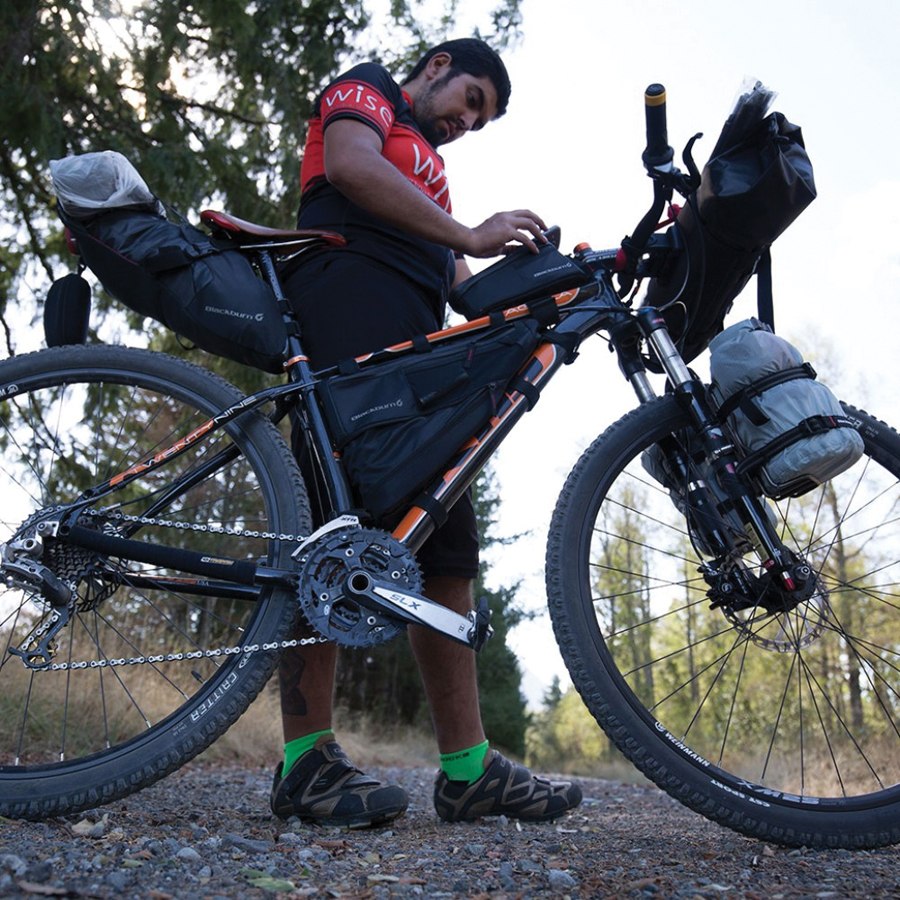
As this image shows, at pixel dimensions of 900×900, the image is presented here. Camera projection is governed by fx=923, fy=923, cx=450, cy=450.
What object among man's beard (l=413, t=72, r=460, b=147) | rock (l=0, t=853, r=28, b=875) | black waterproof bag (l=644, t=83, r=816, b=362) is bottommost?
rock (l=0, t=853, r=28, b=875)

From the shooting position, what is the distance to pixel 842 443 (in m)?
2.02

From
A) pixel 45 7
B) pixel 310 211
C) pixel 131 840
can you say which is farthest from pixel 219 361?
pixel 131 840

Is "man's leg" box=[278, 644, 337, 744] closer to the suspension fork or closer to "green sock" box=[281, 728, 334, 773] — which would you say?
"green sock" box=[281, 728, 334, 773]

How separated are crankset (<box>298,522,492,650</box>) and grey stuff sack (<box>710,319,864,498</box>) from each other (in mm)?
788

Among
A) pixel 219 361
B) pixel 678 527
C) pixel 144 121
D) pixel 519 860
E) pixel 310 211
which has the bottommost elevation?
pixel 519 860

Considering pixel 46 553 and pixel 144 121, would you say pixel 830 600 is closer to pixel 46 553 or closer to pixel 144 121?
pixel 46 553

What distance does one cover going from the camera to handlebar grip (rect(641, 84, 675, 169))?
2.16m

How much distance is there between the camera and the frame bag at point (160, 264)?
2150 millimetres

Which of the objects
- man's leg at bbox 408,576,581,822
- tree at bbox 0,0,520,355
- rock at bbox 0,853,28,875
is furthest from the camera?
tree at bbox 0,0,520,355

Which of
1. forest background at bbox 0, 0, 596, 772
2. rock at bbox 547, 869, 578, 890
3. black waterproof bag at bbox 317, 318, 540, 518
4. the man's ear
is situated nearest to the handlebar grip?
black waterproof bag at bbox 317, 318, 540, 518

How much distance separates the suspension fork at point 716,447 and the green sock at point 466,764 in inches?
39.4

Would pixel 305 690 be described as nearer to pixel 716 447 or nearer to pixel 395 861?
pixel 395 861

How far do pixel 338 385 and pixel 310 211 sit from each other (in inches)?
25.8

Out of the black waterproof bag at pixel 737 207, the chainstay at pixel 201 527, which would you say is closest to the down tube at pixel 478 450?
the chainstay at pixel 201 527
